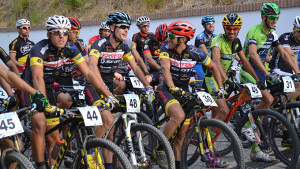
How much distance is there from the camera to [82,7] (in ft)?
65.6

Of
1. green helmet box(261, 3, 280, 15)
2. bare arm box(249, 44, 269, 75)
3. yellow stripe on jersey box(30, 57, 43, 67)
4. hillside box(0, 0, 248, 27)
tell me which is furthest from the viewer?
hillside box(0, 0, 248, 27)

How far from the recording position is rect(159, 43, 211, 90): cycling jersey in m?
6.34

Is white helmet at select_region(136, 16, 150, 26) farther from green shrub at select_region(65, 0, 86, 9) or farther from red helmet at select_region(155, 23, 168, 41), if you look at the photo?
green shrub at select_region(65, 0, 86, 9)

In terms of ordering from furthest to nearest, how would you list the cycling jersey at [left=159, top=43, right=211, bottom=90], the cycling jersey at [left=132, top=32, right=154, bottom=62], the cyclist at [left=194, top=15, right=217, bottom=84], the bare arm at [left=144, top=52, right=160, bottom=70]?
1. the cyclist at [left=194, top=15, right=217, bottom=84]
2. the cycling jersey at [left=132, top=32, right=154, bottom=62]
3. the bare arm at [left=144, top=52, right=160, bottom=70]
4. the cycling jersey at [left=159, top=43, right=211, bottom=90]

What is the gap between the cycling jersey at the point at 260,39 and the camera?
7559 mm

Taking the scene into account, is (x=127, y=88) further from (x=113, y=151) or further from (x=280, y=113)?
(x=113, y=151)

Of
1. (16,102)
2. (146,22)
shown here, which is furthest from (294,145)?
(146,22)

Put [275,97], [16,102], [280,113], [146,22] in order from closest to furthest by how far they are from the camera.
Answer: [16,102] → [280,113] → [275,97] → [146,22]

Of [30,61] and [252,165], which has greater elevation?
[30,61]

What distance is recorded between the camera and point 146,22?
10039 mm

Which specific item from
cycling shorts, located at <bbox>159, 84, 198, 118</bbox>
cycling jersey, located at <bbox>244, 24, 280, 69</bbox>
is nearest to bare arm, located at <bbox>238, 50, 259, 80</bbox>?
cycling jersey, located at <bbox>244, 24, 280, 69</bbox>

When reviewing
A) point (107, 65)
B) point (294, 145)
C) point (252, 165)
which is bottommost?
point (252, 165)

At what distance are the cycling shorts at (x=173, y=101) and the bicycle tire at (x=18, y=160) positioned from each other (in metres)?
2.29

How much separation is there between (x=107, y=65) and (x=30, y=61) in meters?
1.39
